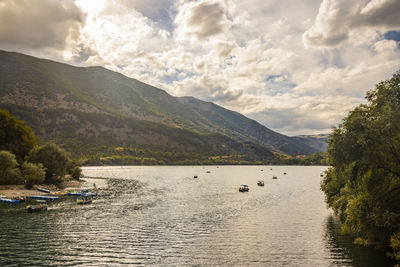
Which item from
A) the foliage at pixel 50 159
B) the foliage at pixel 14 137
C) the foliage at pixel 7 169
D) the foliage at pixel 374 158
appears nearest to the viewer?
the foliage at pixel 374 158

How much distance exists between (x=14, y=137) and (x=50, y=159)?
27769 mm

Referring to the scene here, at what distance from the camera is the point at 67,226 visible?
6775 cm

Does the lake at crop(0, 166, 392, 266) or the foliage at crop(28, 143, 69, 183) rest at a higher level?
the foliage at crop(28, 143, 69, 183)

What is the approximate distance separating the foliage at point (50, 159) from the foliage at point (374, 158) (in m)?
135

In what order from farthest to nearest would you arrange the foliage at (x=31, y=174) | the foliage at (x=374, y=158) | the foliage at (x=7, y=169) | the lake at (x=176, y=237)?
the foliage at (x=31, y=174)
the foliage at (x=7, y=169)
the lake at (x=176, y=237)
the foliage at (x=374, y=158)

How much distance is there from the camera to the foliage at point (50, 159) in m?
142

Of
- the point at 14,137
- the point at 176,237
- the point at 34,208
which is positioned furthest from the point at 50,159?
the point at 176,237

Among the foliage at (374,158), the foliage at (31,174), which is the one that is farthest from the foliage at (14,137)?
the foliage at (374,158)

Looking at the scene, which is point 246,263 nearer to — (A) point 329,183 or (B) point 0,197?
(A) point 329,183

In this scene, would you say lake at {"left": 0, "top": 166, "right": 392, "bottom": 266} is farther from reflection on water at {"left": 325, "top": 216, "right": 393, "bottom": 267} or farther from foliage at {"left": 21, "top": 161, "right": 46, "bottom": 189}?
foliage at {"left": 21, "top": 161, "right": 46, "bottom": 189}

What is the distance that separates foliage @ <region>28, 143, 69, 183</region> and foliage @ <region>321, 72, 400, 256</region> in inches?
5313

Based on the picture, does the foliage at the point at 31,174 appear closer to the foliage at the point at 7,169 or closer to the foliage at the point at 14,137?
the foliage at the point at 7,169

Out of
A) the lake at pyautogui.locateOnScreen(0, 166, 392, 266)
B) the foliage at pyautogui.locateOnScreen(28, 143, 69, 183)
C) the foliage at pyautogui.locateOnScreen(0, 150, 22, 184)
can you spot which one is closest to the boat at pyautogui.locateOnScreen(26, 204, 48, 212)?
the lake at pyautogui.locateOnScreen(0, 166, 392, 266)

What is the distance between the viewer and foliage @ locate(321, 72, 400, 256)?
1661 inches
